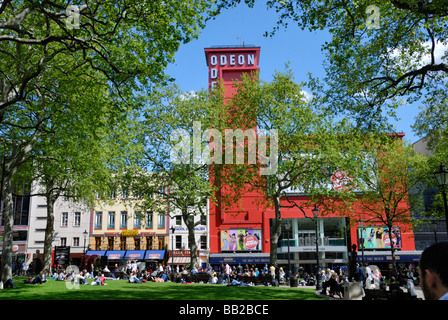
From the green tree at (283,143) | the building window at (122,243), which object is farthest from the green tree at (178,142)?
the building window at (122,243)

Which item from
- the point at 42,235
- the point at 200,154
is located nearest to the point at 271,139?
the point at 200,154

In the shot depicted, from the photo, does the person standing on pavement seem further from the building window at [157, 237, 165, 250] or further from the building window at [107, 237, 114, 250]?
the building window at [107, 237, 114, 250]

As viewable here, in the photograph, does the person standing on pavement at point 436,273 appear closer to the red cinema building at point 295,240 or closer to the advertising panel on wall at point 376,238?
the red cinema building at point 295,240

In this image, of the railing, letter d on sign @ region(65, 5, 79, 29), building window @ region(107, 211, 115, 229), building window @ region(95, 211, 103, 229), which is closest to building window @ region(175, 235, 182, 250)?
building window @ region(107, 211, 115, 229)

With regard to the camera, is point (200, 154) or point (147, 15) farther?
point (200, 154)

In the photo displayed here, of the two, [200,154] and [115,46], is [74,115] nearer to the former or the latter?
[115,46]

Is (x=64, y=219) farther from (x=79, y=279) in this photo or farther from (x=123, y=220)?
(x=79, y=279)

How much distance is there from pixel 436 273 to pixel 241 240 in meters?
42.8

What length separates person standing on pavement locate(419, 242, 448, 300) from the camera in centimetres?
238

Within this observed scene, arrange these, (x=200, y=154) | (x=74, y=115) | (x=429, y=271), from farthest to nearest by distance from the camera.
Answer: (x=200, y=154) → (x=74, y=115) → (x=429, y=271)

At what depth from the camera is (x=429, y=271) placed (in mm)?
2465

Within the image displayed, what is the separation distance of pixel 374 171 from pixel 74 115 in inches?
1072
